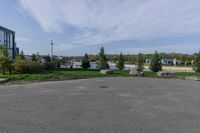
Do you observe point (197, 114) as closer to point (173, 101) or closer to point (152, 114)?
point (152, 114)

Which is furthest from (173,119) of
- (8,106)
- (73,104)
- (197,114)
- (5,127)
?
(8,106)

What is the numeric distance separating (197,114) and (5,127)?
5656 millimetres

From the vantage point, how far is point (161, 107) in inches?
296

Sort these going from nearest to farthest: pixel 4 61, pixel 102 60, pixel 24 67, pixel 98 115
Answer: pixel 98 115, pixel 4 61, pixel 24 67, pixel 102 60

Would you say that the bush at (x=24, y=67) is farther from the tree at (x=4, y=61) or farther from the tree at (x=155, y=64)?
the tree at (x=155, y=64)

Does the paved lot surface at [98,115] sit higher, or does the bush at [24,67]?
the bush at [24,67]

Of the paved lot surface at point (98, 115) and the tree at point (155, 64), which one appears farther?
the tree at point (155, 64)

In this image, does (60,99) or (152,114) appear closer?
(152,114)

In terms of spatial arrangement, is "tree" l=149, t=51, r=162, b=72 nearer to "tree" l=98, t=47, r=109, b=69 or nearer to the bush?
"tree" l=98, t=47, r=109, b=69

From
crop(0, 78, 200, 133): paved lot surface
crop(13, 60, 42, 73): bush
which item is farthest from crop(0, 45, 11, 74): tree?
crop(0, 78, 200, 133): paved lot surface

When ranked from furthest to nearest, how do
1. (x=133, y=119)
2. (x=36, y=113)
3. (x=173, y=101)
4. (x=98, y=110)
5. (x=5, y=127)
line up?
1. (x=173, y=101)
2. (x=98, y=110)
3. (x=36, y=113)
4. (x=133, y=119)
5. (x=5, y=127)

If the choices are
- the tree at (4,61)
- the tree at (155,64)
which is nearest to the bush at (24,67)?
the tree at (4,61)

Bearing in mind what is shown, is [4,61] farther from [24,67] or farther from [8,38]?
[8,38]

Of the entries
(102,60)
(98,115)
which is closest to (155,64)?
(102,60)
